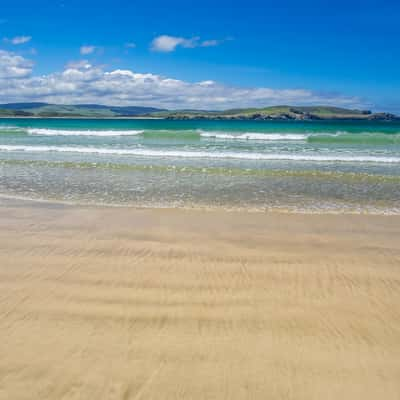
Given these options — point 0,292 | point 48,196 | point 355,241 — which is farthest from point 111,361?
point 48,196

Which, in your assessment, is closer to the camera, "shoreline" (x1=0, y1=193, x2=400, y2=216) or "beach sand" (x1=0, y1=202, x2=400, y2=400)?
"beach sand" (x1=0, y1=202, x2=400, y2=400)

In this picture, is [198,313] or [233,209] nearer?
[198,313]

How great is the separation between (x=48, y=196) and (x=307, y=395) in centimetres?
818

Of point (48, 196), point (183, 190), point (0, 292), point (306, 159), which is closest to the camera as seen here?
point (0, 292)

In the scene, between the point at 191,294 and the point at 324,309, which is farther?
the point at 191,294

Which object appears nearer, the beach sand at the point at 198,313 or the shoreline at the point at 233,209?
the beach sand at the point at 198,313

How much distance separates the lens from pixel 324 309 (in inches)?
146

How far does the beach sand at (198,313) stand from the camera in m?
2.65

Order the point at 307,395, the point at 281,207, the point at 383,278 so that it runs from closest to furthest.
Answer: the point at 307,395 < the point at 383,278 < the point at 281,207

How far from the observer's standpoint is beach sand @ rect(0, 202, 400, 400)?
2.65 meters

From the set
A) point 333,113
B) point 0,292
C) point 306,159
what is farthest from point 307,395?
point 333,113

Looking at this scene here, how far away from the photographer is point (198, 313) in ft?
11.8

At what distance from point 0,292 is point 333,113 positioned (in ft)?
456

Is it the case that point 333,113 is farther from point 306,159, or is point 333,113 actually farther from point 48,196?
point 48,196
